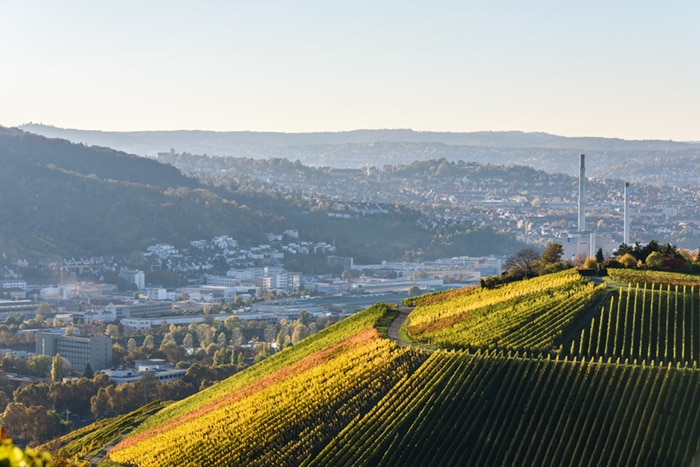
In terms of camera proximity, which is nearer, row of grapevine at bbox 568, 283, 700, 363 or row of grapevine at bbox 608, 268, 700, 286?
row of grapevine at bbox 568, 283, 700, 363

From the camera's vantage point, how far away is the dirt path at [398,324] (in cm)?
4034

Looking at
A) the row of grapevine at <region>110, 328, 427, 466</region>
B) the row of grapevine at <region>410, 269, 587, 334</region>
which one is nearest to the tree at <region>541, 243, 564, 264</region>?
the row of grapevine at <region>410, 269, 587, 334</region>

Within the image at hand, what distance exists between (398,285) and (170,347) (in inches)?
2334

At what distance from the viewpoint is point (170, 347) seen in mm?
80438

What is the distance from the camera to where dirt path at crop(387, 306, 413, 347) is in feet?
132

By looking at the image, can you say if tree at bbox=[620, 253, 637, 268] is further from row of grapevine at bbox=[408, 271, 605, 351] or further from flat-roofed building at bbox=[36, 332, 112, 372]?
flat-roofed building at bbox=[36, 332, 112, 372]

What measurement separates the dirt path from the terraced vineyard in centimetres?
49

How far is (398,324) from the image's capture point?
44.1 meters

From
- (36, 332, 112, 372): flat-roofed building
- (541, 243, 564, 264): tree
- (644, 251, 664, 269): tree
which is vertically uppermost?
(644, 251, 664, 269): tree

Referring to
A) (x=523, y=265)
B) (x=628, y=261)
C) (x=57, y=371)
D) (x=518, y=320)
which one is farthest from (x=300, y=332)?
(x=518, y=320)

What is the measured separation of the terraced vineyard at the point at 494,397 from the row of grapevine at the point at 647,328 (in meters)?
0.05

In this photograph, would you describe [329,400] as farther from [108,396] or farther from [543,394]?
[108,396]

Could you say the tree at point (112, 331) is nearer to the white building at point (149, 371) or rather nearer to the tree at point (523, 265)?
the white building at point (149, 371)

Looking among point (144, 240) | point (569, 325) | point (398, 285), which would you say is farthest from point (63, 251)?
point (569, 325)
